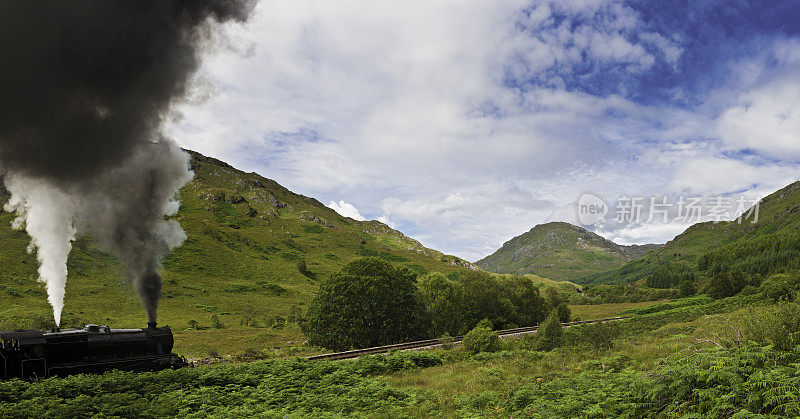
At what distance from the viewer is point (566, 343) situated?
28.0 metres

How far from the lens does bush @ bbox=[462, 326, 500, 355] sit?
1098 inches

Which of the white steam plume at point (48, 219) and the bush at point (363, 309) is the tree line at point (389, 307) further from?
the white steam plume at point (48, 219)

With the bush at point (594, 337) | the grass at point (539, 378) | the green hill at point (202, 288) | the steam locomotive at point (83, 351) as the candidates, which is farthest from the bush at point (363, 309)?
the bush at point (594, 337)

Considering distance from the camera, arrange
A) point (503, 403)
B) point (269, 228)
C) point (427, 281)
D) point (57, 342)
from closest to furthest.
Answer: point (503, 403) → point (57, 342) → point (427, 281) → point (269, 228)

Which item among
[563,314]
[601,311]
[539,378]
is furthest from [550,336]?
[601,311]

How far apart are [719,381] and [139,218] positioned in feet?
108

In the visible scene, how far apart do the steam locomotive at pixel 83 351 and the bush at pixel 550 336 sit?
85.9 ft

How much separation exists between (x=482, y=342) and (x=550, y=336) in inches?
217

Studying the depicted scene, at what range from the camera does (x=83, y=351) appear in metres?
20.3

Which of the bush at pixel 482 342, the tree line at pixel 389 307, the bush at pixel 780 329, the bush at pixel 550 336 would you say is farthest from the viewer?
the tree line at pixel 389 307

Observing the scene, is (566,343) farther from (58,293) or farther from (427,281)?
(58,293)

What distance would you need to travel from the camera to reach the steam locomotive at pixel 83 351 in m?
18.7

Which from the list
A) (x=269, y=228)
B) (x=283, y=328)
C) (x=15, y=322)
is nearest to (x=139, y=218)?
(x=15, y=322)

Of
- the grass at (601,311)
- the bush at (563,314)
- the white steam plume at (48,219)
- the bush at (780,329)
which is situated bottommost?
the grass at (601,311)
